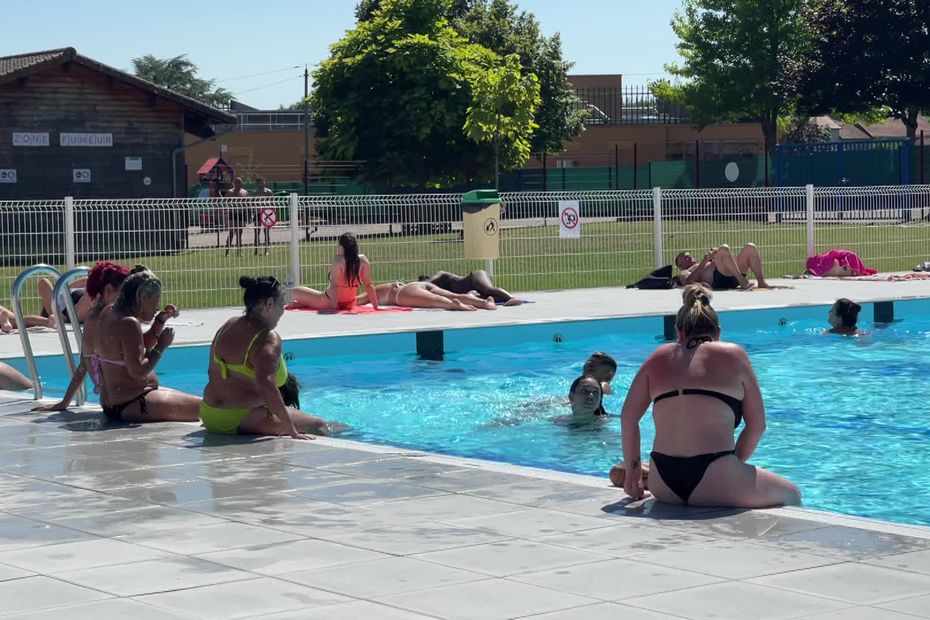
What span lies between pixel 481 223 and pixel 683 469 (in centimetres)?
1375

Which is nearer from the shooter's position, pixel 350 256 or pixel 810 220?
pixel 350 256

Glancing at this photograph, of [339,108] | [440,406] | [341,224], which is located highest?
[339,108]

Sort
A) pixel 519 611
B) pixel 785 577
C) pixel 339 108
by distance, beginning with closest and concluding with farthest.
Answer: pixel 519 611
pixel 785 577
pixel 339 108

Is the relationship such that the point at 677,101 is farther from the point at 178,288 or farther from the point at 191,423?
the point at 191,423

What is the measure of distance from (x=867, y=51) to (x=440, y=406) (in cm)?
4171

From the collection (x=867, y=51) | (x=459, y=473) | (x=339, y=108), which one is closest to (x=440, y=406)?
(x=459, y=473)

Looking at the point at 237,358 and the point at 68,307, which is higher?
the point at 68,307

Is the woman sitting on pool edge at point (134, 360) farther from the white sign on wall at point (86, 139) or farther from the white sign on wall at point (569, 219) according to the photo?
the white sign on wall at point (86, 139)

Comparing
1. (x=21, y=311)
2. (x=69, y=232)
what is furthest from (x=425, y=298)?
(x=21, y=311)

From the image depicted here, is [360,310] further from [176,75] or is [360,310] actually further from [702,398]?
[176,75]

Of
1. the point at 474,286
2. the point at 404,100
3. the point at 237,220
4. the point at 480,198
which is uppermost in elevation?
the point at 404,100

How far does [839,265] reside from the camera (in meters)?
23.2

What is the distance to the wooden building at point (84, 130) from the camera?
111 feet

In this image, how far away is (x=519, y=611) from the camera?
4906 millimetres
